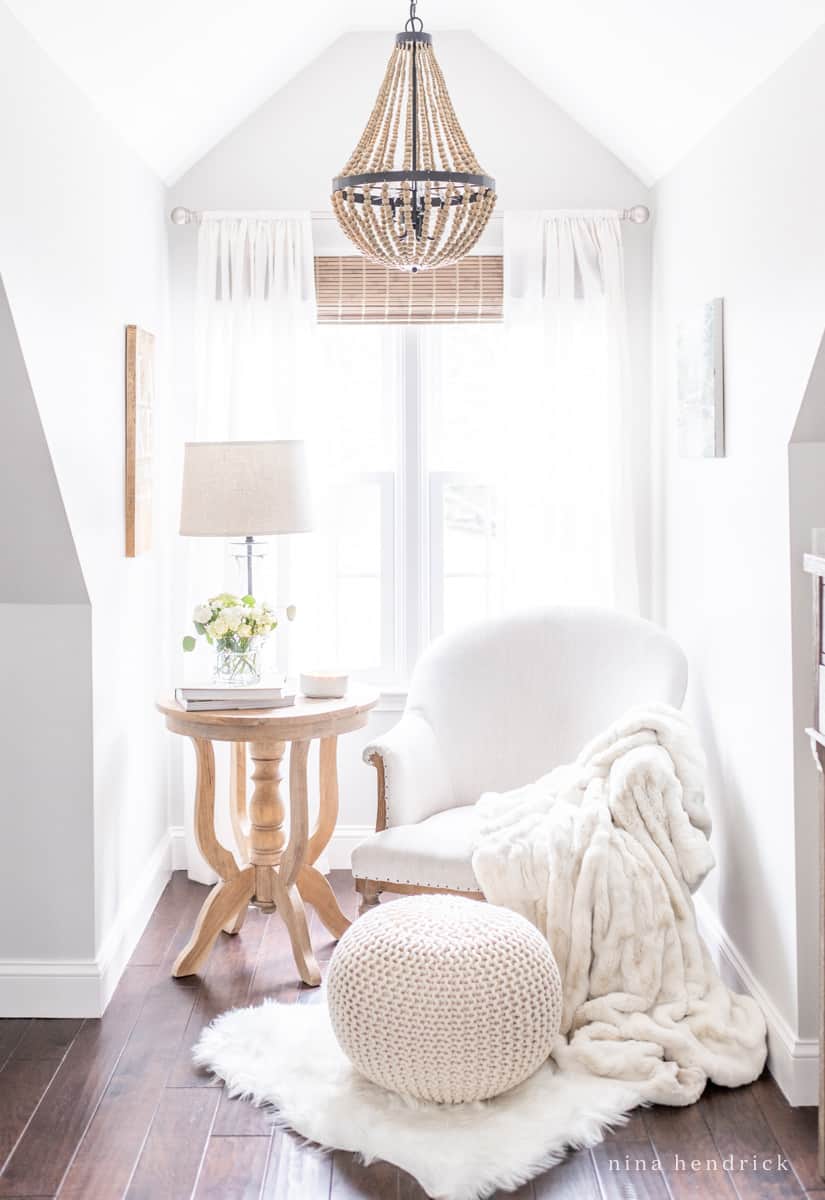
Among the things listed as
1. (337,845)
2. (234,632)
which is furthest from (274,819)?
(337,845)

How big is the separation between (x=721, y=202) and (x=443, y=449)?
1382 mm

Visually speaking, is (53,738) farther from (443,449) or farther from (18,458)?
(443,449)

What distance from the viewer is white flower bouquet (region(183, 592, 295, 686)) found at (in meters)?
3.42

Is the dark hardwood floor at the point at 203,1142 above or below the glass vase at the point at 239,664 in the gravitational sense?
below

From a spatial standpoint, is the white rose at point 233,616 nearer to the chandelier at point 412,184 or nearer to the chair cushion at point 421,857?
the chair cushion at point 421,857

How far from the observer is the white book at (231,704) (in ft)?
10.9

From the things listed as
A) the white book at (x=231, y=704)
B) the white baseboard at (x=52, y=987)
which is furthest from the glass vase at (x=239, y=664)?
the white baseboard at (x=52, y=987)

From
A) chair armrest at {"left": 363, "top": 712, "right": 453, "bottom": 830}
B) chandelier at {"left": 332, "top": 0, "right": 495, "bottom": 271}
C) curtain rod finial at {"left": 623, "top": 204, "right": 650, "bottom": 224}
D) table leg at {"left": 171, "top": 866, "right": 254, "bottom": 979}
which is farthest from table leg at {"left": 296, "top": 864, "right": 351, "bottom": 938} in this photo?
curtain rod finial at {"left": 623, "top": 204, "right": 650, "bottom": 224}

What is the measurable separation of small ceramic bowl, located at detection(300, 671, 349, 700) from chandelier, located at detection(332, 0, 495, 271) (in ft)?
4.26

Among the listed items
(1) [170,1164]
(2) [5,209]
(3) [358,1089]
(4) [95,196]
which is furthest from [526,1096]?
(4) [95,196]

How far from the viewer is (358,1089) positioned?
265 cm

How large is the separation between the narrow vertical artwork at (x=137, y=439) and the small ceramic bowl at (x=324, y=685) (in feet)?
2.03

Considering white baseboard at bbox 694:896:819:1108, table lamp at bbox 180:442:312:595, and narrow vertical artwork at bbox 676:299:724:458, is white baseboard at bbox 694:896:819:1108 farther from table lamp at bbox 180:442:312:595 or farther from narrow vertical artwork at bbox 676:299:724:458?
table lamp at bbox 180:442:312:595

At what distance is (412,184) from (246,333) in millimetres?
1664
